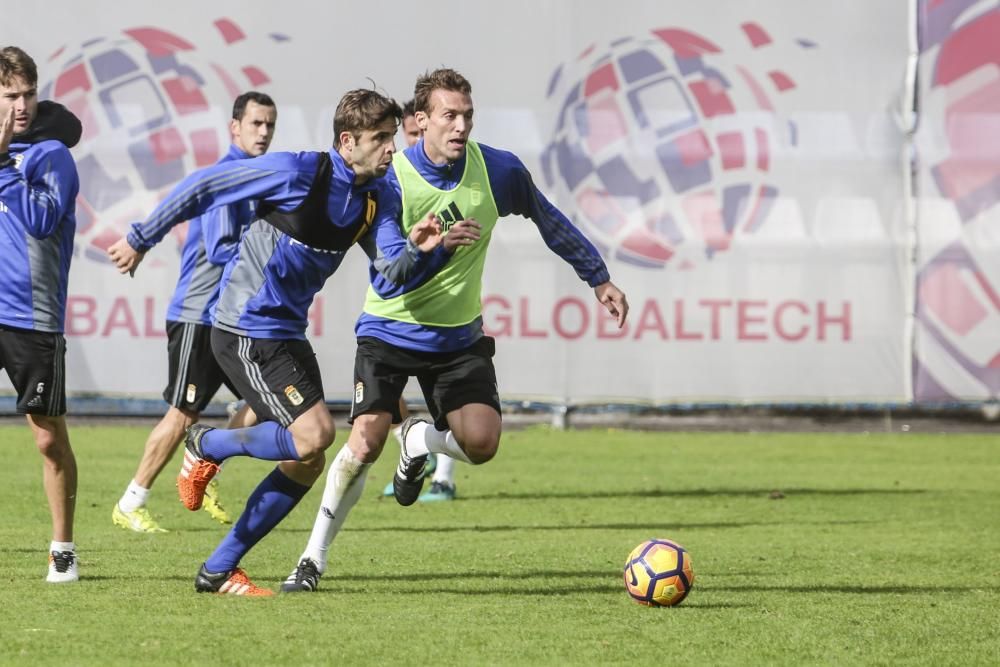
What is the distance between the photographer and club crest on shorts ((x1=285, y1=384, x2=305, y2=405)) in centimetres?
743

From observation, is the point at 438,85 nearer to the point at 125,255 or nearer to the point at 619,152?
the point at 125,255

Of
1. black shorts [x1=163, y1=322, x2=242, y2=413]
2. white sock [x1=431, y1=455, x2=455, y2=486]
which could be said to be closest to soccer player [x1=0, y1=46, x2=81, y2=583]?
black shorts [x1=163, y1=322, x2=242, y2=413]

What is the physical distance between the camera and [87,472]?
43.4 feet

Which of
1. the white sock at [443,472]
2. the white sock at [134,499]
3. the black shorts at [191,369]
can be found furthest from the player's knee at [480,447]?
the white sock at [443,472]

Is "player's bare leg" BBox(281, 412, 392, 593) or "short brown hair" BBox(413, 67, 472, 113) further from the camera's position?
"short brown hair" BBox(413, 67, 472, 113)

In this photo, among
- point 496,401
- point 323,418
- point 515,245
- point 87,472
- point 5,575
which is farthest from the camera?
point 515,245

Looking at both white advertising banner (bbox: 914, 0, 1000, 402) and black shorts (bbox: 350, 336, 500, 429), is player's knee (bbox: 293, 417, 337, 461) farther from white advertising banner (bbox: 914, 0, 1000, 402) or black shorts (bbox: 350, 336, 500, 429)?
white advertising banner (bbox: 914, 0, 1000, 402)

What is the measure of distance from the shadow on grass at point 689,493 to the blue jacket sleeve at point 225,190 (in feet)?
17.1

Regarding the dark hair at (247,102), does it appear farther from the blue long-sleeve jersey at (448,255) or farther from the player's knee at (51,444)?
the player's knee at (51,444)

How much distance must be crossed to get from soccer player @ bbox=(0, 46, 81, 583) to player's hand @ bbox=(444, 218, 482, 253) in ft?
5.57

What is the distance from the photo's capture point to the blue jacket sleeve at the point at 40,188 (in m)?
7.51

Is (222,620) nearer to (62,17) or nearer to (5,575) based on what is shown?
(5,575)

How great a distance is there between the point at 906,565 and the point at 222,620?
4078 mm

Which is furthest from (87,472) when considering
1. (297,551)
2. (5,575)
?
(5,575)
